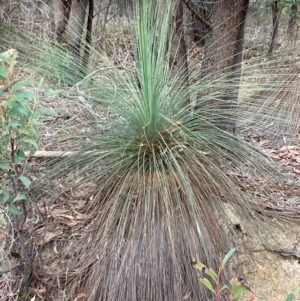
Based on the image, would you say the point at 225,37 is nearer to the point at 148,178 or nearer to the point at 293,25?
the point at 148,178

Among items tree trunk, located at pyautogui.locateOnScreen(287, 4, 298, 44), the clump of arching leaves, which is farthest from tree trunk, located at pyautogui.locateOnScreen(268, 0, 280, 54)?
the clump of arching leaves

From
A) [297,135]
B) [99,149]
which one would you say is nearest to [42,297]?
[99,149]

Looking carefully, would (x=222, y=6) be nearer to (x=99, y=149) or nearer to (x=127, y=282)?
(x=99, y=149)

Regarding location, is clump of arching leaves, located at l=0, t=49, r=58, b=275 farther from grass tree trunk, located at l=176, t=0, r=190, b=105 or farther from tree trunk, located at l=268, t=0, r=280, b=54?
tree trunk, located at l=268, t=0, r=280, b=54

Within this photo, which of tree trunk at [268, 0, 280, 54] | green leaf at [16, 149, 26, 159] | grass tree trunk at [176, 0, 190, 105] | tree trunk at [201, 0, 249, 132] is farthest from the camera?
tree trunk at [268, 0, 280, 54]

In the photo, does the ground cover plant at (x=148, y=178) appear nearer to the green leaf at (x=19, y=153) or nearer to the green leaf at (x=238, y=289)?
the green leaf at (x=19, y=153)

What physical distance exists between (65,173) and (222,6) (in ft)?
3.98

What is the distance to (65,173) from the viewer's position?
5.14ft

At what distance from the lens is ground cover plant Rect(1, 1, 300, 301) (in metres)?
1.45

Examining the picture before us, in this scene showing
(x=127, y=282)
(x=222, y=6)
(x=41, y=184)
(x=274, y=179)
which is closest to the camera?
(x=127, y=282)

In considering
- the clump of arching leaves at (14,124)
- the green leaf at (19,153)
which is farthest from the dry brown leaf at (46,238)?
the green leaf at (19,153)

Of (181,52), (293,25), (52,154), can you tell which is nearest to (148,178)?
(52,154)

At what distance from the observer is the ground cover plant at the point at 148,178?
145cm

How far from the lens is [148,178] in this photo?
5.04 feet
